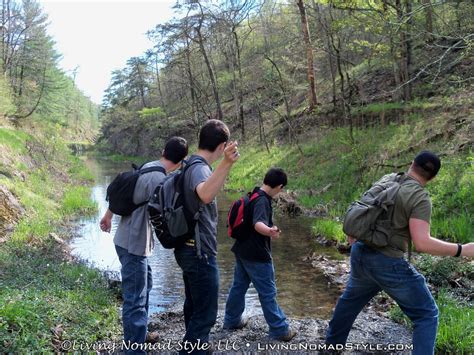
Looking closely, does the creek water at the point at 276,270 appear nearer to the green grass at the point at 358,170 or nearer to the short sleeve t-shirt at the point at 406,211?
the green grass at the point at 358,170

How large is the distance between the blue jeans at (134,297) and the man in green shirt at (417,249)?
226 centimetres

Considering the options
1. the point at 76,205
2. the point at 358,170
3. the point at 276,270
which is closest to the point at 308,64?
the point at 358,170

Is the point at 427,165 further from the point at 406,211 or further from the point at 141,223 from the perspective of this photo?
the point at 141,223

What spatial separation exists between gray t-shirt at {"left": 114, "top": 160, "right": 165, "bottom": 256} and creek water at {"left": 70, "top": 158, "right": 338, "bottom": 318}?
2521mm

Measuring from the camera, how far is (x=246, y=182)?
2150 cm

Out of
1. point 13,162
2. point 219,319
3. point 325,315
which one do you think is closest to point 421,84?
point 325,315

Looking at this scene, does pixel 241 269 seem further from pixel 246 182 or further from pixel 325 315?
pixel 246 182

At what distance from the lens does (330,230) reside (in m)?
10.7

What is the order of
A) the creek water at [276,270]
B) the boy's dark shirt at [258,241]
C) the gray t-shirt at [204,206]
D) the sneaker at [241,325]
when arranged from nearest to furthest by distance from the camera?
the gray t-shirt at [204,206]
the boy's dark shirt at [258,241]
the sneaker at [241,325]
the creek water at [276,270]

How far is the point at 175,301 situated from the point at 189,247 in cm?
368

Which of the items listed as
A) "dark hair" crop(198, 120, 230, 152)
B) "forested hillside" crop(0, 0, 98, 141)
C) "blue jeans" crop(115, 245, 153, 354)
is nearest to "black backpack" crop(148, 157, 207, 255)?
"dark hair" crop(198, 120, 230, 152)

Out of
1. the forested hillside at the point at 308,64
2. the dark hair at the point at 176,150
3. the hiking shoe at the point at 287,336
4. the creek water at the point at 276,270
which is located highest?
the forested hillside at the point at 308,64

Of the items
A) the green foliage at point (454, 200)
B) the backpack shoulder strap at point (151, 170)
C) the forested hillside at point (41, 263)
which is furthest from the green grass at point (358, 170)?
the forested hillside at point (41, 263)

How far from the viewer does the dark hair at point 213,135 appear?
380 centimetres
